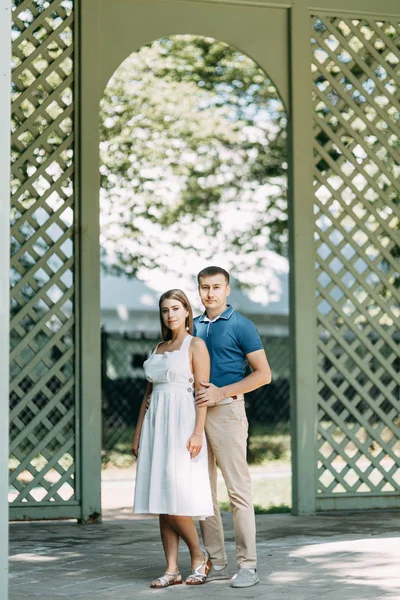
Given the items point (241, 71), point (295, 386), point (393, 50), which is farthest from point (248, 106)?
point (295, 386)

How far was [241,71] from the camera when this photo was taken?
40.0 ft

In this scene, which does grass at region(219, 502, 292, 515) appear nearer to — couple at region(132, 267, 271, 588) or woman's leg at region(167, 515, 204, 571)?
couple at region(132, 267, 271, 588)

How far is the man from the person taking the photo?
14.4 ft

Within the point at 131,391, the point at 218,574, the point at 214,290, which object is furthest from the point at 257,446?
the point at 214,290

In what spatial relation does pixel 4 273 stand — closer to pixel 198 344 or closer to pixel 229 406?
pixel 198 344

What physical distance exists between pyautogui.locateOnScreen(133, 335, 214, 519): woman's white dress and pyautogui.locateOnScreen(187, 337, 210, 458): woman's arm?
0.09 feet

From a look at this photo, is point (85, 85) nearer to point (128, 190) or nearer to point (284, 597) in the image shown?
point (284, 597)

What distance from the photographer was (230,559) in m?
5.16

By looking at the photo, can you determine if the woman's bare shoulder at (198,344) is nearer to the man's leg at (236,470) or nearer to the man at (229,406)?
the man at (229,406)

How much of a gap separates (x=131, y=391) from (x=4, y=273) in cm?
911

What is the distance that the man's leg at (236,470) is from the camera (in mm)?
4391

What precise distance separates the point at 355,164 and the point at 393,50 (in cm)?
92

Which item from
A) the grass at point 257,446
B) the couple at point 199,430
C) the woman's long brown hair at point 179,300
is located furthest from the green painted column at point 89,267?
the grass at point 257,446

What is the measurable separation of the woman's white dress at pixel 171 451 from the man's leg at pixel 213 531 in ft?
0.67
